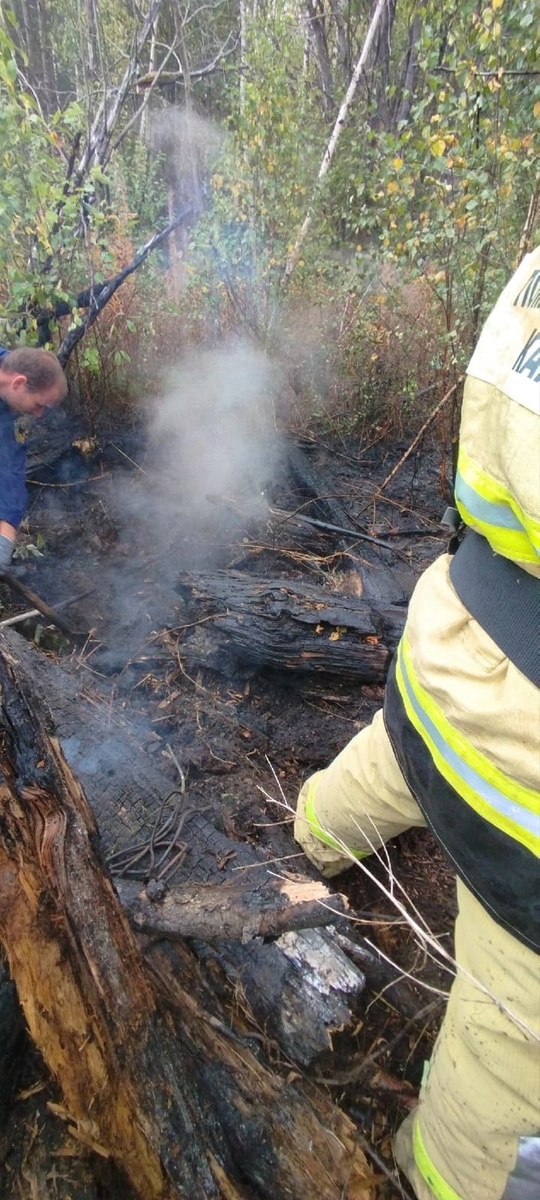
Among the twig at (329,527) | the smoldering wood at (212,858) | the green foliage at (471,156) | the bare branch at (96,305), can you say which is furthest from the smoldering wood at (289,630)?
the bare branch at (96,305)

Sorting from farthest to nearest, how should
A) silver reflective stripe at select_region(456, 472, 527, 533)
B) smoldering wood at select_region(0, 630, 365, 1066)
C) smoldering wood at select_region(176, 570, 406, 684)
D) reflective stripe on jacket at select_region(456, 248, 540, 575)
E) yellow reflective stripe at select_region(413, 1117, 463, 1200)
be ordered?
1. smoldering wood at select_region(176, 570, 406, 684)
2. smoldering wood at select_region(0, 630, 365, 1066)
3. yellow reflective stripe at select_region(413, 1117, 463, 1200)
4. silver reflective stripe at select_region(456, 472, 527, 533)
5. reflective stripe on jacket at select_region(456, 248, 540, 575)

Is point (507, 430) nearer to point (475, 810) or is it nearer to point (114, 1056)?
point (475, 810)

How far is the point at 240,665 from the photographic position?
306 centimetres

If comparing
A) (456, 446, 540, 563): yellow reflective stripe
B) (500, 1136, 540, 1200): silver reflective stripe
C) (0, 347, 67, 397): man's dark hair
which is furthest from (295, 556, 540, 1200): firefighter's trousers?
(0, 347, 67, 397): man's dark hair

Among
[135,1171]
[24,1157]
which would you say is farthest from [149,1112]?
[24,1157]

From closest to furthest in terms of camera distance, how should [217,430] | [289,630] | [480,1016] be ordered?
[480,1016] → [289,630] → [217,430]

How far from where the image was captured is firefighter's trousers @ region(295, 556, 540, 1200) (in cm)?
99

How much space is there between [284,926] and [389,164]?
4.42m

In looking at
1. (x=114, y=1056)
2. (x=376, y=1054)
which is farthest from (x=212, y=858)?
(x=376, y=1054)

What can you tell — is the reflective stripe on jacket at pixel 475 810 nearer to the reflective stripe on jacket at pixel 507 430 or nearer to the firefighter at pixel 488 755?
the firefighter at pixel 488 755

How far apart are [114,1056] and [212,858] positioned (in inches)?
24.0

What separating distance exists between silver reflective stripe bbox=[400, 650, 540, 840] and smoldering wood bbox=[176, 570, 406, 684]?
1594mm

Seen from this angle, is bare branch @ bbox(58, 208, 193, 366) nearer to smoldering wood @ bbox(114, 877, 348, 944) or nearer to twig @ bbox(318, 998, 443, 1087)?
smoldering wood @ bbox(114, 877, 348, 944)

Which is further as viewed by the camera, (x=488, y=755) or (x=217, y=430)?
(x=217, y=430)
